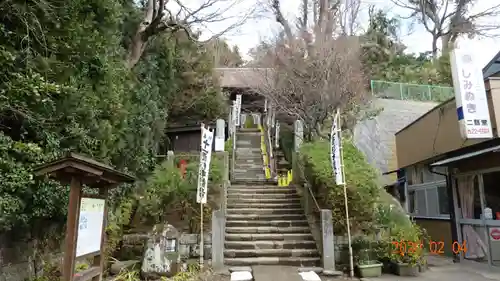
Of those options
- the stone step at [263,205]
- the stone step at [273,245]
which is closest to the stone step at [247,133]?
the stone step at [263,205]

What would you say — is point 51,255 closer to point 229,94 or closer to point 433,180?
point 433,180

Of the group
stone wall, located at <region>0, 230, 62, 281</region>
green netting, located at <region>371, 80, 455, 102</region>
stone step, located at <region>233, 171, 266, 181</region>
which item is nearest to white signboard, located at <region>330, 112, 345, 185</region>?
stone wall, located at <region>0, 230, 62, 281</region>

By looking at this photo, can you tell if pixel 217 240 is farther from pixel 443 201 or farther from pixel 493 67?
pixel 493 67

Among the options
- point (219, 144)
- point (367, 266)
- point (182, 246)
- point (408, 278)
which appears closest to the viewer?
point (408, 278)

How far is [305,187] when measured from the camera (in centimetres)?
984

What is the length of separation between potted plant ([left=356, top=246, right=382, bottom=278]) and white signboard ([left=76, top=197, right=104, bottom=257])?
5131 millimetres

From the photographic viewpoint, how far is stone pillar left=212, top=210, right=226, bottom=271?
7723mm

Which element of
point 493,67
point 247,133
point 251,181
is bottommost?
point 251,181

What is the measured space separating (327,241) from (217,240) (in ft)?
8.09

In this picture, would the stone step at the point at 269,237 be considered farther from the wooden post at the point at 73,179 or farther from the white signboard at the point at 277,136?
the white signboard at the point at 277,136

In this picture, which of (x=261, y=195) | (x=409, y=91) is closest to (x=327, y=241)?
(x=261, y=195)

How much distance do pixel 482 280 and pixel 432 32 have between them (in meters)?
21.6

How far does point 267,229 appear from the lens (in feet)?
29.8
